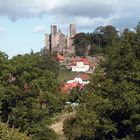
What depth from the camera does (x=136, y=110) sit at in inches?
1251

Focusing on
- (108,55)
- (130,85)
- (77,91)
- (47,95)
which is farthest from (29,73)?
(77,91)

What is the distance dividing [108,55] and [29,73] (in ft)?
37.2

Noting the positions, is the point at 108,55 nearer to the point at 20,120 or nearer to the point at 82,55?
the point at 20,120

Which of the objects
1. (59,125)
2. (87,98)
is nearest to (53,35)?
(59,125)

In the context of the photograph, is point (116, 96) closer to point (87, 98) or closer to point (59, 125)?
point (87, 98)

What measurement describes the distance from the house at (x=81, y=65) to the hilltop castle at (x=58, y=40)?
23.1 metres

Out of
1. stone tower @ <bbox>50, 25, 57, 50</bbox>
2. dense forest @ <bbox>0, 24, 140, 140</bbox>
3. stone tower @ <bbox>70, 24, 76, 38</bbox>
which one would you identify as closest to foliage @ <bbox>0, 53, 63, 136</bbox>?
dense forest @ <bbox>0, 24, 140, 140</bbox>

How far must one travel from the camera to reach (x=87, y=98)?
Answer: 1403 inches

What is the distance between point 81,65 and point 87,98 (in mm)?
88498

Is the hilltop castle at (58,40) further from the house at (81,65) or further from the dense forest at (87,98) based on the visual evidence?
the dense forest at (87,98)

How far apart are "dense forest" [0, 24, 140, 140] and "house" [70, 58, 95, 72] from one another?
2962 inches

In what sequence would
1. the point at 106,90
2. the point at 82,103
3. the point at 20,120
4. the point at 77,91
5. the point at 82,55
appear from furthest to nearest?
the point at 82,55 < the point at 77,91 < the point at 20,120 < the point at 82,103 < the point at 106,90

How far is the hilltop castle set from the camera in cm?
15588

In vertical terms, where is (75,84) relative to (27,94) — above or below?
below
